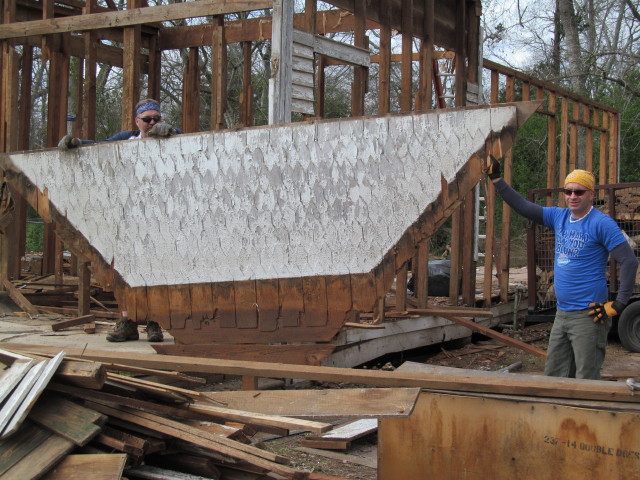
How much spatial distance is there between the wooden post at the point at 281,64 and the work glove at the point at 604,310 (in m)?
3.04

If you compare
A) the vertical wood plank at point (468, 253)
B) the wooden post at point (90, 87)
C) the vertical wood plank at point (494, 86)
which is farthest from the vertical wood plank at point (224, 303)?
the vertical wood plank at point (494, 86)

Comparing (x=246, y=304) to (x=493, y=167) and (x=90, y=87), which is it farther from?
(x=90, y=87)

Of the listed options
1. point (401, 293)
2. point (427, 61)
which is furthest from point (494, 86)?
point (401, 293)

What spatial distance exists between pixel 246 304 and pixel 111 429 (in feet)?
6.75

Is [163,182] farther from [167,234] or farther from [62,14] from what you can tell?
[62,14]

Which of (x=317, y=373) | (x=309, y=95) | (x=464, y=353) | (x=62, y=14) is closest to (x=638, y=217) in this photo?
(x=464, y=353)

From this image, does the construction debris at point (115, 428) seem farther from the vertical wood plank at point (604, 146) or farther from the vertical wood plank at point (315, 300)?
the vertical wood plank at point (604, 146)

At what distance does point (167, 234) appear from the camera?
5809 mm

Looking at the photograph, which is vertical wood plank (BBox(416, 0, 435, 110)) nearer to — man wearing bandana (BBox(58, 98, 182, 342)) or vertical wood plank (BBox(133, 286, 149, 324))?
man wearing bandana (BBox(58, 98, 182, 342))

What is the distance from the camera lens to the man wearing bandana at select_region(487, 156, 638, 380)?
4816 mm

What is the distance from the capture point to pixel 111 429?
365 centimetres

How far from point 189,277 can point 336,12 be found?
17.8 feet

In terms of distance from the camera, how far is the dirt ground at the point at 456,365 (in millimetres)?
4895

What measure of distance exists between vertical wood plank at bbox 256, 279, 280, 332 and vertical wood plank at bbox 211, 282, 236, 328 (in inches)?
8.1
